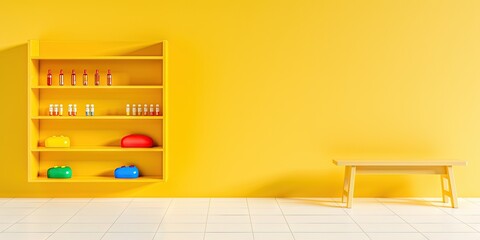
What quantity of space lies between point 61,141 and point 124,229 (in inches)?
64.4

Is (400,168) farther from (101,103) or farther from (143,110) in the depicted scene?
(101,103)

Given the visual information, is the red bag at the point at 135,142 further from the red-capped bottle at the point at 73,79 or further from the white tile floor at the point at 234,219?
the red-capped bottle at the point at 73,79

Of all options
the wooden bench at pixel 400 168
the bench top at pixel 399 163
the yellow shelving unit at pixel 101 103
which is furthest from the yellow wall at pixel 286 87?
the bench top at pixel 399 163

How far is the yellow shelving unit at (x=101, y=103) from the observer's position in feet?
17.8

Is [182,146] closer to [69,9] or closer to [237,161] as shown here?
[237,161]

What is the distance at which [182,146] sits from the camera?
18.1 feet

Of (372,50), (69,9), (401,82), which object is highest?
(69,9)

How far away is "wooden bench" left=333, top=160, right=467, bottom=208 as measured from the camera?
16.4 feet

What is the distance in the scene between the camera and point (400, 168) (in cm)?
512

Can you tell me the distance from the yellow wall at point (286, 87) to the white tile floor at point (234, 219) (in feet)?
0.84

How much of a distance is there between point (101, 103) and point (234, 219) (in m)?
2.08

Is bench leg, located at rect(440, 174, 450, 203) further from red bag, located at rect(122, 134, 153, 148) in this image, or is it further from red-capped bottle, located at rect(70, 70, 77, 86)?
red-capped bottle, located at rect(70, 70, 77, 86)

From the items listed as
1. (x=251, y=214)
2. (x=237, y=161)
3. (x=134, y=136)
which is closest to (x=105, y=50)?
(x=134, y=136)

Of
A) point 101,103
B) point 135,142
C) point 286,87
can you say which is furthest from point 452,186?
point 101,103
